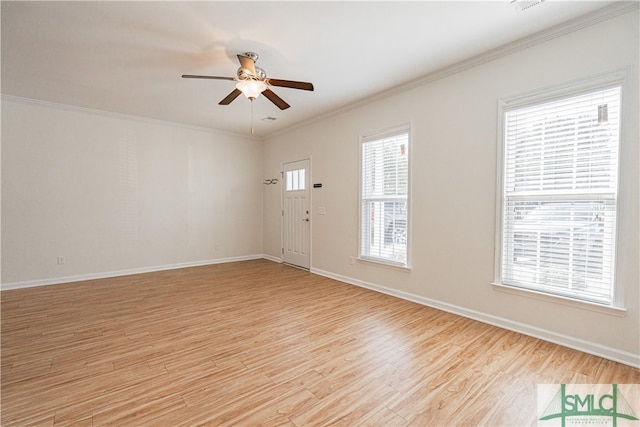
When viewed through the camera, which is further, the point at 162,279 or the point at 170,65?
the point at 162,279

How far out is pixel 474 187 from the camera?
322cm

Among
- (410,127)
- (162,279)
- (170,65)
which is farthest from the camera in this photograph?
(162,279)

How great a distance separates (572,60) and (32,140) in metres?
6.88

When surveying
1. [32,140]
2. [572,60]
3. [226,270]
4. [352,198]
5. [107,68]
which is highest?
[107,68]

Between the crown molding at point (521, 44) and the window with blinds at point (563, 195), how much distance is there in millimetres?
573

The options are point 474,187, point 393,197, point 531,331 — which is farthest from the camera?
point 393,197

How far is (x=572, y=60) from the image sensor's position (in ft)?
8.41

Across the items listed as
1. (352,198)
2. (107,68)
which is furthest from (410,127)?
(107,68)

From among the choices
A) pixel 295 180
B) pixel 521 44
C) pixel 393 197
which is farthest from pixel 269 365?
pixel 295 180

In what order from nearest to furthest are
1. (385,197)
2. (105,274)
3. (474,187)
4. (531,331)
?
(531,331) → (474,187) → (385,197) → (105,274)

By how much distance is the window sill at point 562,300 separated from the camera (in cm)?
236

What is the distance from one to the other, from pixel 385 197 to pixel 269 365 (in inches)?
108

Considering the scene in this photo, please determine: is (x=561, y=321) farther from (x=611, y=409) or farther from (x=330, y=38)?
(x=330, y=38)

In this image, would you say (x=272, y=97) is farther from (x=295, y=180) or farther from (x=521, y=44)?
(x=295, y=180)
